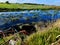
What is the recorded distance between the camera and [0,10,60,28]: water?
3137 millimetres

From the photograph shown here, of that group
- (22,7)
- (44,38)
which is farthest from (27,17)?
(44,38)

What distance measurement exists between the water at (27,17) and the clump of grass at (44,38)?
93 cm

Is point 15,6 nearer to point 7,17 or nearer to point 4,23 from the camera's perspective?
point 7,17

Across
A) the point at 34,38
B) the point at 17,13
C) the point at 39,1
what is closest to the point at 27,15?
the point at 17,13

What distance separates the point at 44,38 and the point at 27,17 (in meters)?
1.22

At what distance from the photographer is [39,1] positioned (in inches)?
146

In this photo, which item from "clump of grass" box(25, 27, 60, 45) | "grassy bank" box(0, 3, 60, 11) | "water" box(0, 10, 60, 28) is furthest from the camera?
"grassy bank" box(0, 3, 60, 11)

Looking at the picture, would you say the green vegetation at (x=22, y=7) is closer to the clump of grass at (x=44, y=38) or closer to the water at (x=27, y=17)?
the water at (x=27, y=17)

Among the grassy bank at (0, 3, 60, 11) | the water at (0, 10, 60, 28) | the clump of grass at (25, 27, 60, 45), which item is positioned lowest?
the water at (0, 10, 60, 28)

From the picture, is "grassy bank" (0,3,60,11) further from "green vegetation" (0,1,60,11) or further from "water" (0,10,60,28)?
"water" (0,10,60,28)

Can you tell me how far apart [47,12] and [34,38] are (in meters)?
1.48

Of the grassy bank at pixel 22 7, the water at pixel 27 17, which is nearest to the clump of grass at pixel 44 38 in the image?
the water at pixel 27 17

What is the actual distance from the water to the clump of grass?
36.8 inches

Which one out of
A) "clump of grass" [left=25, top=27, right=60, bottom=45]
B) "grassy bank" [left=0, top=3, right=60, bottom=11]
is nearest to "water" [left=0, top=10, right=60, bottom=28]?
"grassy bank" [left=0, top=3, right=60, bottom=11]
